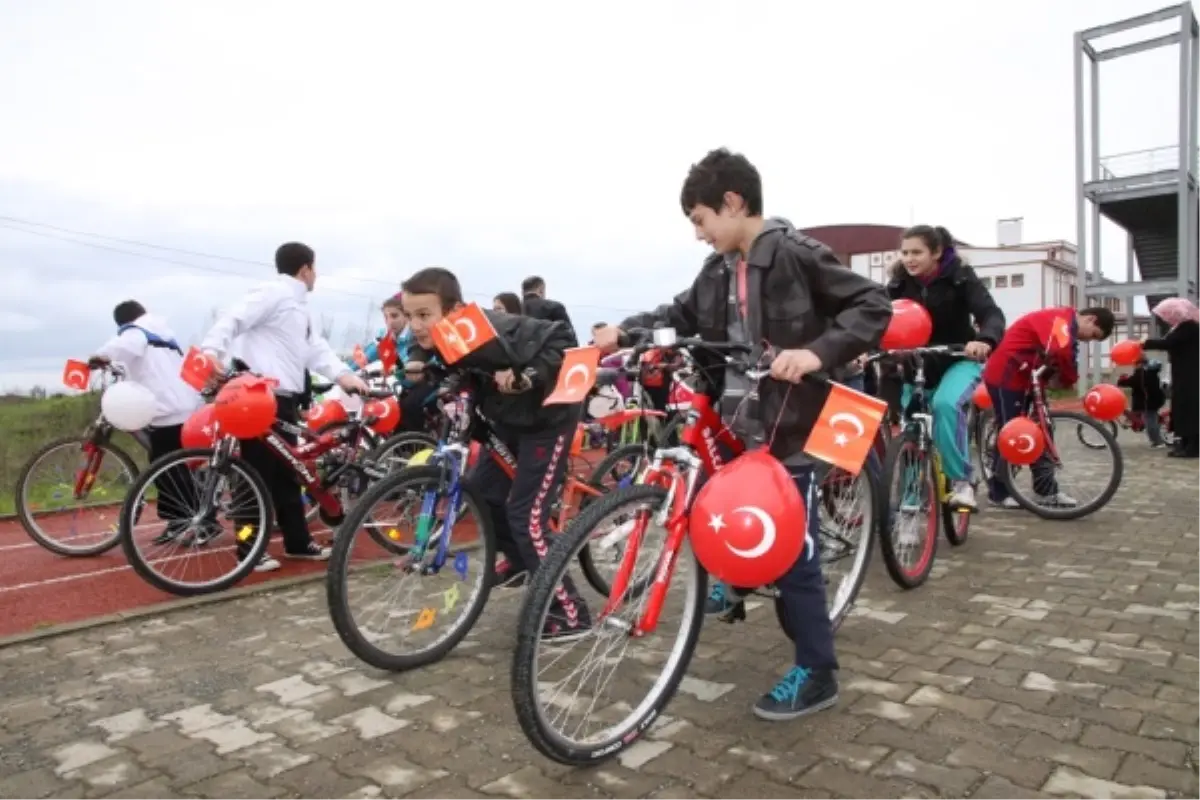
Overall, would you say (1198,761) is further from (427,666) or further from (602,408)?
(602,408)

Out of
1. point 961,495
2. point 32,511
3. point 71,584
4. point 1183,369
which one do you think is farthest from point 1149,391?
point 32,511

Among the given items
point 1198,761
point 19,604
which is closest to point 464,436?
point 1198,761

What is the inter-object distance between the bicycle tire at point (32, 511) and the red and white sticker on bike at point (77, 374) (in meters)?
0.42

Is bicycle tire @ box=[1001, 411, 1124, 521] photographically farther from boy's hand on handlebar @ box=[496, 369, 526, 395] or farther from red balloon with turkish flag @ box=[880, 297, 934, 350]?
boy's hand on handlebar @ box=[496, 369, 526, 395]

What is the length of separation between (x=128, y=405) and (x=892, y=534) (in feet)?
17.3

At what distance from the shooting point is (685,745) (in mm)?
2965

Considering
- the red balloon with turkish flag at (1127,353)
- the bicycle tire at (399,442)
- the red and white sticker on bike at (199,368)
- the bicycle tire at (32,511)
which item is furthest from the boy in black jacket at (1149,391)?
the bicycle tire at (32,511)

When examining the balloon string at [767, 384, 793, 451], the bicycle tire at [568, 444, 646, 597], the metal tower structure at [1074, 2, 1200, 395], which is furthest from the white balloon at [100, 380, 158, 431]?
the metal tower structure at [1074, 2, 1200, 395]

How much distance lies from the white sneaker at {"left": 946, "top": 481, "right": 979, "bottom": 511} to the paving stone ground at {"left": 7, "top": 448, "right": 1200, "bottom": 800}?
0.78 m

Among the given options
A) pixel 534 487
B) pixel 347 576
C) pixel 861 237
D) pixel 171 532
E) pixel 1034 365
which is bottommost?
pixel 171 532

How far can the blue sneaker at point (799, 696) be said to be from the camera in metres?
3.12

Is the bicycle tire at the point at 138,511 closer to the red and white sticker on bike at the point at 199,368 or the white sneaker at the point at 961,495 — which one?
the red and white sticker on bike at the point at 199,368

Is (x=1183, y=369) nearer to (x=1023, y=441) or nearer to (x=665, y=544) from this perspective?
(x=1023, y=441)

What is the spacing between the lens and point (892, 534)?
4602mm
